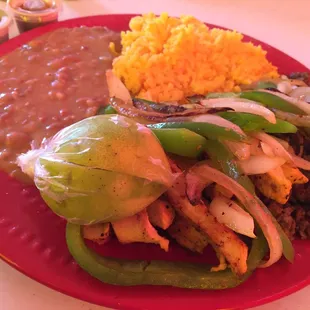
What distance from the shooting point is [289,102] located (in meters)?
1.50

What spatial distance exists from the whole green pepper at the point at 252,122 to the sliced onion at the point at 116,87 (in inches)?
21.0

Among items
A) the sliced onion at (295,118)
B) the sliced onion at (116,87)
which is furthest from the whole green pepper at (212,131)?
the sliced onion at (116,87)

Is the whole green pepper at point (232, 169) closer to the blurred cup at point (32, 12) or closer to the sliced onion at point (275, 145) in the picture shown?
the sliced onion at point (275, 145)

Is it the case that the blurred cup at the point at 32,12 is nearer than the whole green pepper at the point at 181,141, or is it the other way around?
the whole green pepper at the point at 181,141

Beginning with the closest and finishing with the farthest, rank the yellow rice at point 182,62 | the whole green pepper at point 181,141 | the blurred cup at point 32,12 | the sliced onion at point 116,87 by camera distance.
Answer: the whole green pepper at point 181,141
the sliced onion at point 116,87
the yellow rice at point 182,62
the blurred cup at point 32,12

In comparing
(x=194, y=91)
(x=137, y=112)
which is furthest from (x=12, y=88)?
(x=194, y=91)

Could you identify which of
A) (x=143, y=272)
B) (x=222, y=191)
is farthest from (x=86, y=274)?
(x=222, y=191)

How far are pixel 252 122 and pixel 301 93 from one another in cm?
45

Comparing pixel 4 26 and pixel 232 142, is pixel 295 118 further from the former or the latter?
pixel 4 26

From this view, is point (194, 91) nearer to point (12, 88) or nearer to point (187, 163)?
point (187, 163)

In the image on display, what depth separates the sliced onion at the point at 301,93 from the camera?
5.38 feet

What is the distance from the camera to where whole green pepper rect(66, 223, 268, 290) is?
1137mm

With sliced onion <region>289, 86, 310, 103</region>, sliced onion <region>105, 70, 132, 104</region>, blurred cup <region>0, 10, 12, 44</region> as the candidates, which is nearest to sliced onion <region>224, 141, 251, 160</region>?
sliced onion <region>289, 86, 310, 103</region>

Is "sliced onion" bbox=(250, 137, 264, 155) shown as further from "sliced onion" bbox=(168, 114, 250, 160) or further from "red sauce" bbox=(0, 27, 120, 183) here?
"red sauce" bbox=(0, 27, 120, 183)
